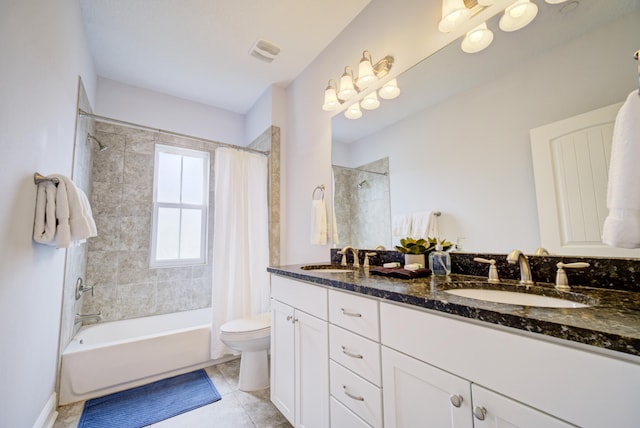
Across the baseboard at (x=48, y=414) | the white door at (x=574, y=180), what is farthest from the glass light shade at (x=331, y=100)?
the baseboard at (x=48, y=414)

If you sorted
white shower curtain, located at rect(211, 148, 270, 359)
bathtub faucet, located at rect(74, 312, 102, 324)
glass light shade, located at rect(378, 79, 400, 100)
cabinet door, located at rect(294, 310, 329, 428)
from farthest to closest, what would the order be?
white shower curtain, located at rect(211, 148, 270, 359), bathtub faucet, located at rect(74, 312, 102, 324), glass light shade, located at rect(378, 79, 400, 100), cabinet door, located at rect(294, 310, 329, 428)

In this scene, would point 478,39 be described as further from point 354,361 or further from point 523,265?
point 354,361

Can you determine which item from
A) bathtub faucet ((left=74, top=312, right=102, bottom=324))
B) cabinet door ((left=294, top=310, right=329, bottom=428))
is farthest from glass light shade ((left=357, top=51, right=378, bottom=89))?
bathtub faucet ((left=74, top=312, right=102, bottom=324))

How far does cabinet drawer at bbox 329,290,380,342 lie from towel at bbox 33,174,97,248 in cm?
137

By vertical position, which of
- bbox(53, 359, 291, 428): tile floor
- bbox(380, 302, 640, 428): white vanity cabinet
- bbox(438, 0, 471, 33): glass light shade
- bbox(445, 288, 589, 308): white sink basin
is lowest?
bbox(53, 359, 291, 428): tile floor

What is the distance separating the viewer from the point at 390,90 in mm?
1653

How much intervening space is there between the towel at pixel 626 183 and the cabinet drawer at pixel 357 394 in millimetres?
829

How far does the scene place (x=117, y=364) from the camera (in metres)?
1.91

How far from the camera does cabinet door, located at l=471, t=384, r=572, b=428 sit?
0.54m

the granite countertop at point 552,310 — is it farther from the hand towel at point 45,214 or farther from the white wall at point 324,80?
the hand towel at point 45,214

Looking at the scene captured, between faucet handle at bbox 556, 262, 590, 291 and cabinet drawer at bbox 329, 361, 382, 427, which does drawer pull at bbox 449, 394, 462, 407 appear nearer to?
cabinet drawer at bbox 329, 361, 382, 427

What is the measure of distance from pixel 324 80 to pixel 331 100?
1.20 feet

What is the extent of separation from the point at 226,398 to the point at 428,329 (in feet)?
5.68

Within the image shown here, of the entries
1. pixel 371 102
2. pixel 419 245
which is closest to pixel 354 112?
pixel 371 102
